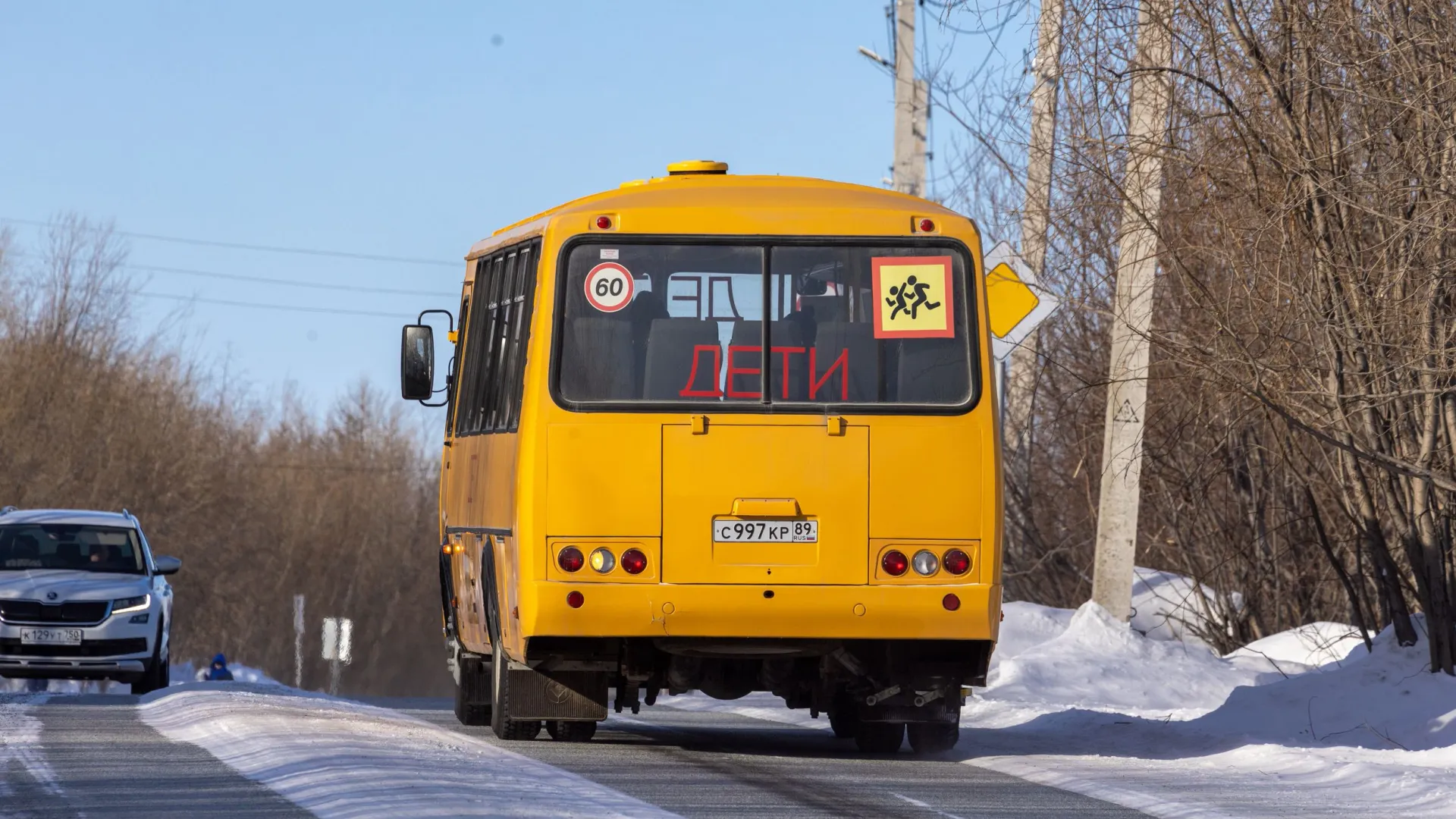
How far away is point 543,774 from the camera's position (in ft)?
38.4

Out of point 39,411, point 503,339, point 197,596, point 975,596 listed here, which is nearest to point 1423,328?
point 975,596

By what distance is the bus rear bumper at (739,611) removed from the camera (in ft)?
40.1

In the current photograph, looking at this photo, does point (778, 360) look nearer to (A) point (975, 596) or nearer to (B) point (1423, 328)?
(A) point (975, 596)

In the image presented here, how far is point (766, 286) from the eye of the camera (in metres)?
12.7

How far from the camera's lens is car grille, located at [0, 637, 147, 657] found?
20031 millimetres

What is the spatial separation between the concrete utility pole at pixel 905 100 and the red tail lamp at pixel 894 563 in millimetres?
15104

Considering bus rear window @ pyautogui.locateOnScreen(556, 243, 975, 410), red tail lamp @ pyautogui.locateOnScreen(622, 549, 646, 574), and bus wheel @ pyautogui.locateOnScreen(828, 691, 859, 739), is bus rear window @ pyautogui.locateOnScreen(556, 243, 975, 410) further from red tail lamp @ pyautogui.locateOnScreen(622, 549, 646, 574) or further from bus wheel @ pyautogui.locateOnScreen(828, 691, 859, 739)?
bus wheel @ pyautogui.locateOnScreen(828, 691, 859, 739)

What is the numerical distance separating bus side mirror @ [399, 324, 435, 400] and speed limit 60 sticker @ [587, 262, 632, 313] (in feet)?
7.99

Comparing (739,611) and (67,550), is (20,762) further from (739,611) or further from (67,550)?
(67,550)

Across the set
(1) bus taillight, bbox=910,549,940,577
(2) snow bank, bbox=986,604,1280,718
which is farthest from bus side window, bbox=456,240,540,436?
(2) snow bank, bbox=986,604,1280,718

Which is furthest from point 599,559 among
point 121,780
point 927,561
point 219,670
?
point 219,670

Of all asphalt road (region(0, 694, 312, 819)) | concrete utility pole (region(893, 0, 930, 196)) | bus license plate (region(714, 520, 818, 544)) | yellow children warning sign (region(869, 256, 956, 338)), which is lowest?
asphalt road (region(0, 694, 312, 819))

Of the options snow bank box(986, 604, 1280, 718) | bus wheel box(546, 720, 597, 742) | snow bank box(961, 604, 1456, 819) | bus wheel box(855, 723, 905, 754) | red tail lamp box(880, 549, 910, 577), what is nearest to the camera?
snow bank box(961, 604, 1456, 819)

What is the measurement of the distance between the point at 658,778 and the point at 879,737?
2.61 meters
